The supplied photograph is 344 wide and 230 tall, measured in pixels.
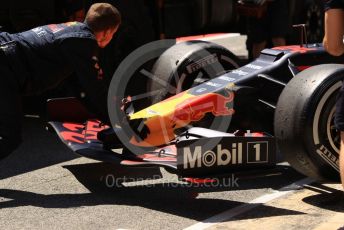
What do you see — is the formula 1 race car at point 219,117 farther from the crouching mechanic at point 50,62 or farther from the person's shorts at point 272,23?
the person's shorts at point 272,23

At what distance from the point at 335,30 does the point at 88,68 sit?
1.91m

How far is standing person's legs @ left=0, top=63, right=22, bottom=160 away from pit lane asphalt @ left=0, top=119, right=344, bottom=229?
381 millimetres

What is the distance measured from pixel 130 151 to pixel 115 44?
10.1 feet

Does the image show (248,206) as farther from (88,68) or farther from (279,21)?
(279,21)

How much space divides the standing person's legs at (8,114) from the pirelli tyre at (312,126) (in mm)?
1765

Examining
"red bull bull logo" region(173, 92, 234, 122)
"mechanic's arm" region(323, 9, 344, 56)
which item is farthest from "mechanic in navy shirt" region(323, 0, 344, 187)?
"red bull bull logo" region(173, 92, 234, 122)

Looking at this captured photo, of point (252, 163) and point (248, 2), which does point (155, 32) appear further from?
point (252, 163)

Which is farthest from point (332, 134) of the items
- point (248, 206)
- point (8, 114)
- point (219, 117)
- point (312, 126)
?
point (8, 114)

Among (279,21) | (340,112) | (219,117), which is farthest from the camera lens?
(279,21)

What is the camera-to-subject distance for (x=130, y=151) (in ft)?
18.4

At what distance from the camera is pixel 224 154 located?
5.17m

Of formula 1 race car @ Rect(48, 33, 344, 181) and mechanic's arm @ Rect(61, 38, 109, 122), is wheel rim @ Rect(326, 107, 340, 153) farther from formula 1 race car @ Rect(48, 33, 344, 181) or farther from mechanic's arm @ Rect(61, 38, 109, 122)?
mechanic's arm @ Rect(61, 38, 109, 122)

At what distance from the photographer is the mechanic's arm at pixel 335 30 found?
14.0 feet

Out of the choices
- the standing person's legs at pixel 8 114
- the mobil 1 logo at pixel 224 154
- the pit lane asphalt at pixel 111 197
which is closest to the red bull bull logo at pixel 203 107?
the pit lane asphalt at pixel 111 197
